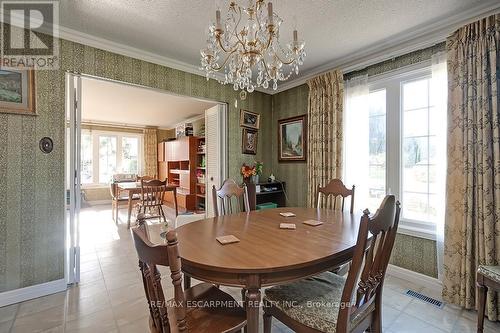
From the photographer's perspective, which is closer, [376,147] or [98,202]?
[376,147]

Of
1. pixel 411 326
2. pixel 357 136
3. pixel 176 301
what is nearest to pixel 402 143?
A: pixel 357 136

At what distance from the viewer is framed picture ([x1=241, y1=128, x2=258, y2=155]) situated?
369 centimetres

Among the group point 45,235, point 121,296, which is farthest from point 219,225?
point 45,235

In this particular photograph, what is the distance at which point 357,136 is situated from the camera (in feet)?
9.49

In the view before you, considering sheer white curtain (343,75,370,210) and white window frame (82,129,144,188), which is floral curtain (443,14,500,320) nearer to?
sheer white curtain (343,75,370,210)

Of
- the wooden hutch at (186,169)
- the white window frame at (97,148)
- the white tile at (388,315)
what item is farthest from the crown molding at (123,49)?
the white window frame at (97,148)

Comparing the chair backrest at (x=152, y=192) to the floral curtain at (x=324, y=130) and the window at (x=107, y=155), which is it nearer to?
the floral curtain at (x=324, y=130)

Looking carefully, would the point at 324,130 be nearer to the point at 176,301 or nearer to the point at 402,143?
the point at 402,143

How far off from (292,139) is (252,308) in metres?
2.96

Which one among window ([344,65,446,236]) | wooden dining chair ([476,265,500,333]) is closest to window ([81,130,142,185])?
window ([344,65,446,236])

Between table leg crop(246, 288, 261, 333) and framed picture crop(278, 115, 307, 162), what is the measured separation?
2.72 metres

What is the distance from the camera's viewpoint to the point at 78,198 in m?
2.39

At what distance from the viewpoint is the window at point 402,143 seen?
7.66ft

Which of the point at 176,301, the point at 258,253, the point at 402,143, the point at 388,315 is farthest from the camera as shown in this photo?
the point at 402,143
